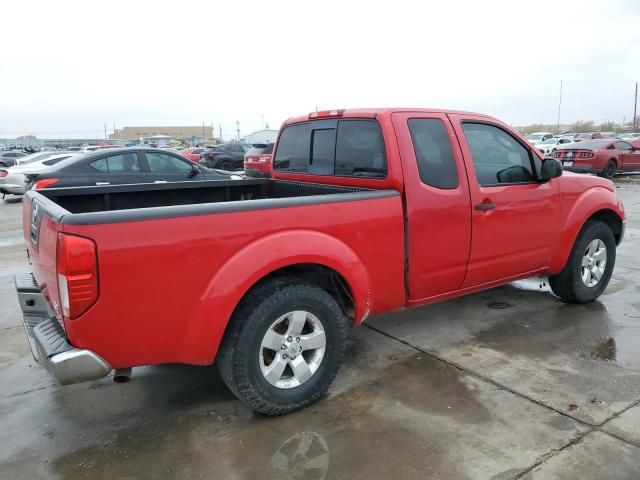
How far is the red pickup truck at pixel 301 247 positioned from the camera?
2.52m

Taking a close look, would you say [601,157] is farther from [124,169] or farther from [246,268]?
[246,268]

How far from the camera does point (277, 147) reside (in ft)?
16.2

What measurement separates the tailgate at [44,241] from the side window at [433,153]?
2365 millimetres

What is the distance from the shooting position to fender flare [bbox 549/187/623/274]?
4676 mm

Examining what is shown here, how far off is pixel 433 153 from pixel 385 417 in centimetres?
190

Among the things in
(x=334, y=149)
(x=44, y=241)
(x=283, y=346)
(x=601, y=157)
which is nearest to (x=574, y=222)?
(x=334, y=149)

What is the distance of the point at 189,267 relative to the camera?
2.64m

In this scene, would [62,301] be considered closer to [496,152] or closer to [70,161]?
[496,152]

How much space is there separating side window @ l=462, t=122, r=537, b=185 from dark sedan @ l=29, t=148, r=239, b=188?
6853 millimetres

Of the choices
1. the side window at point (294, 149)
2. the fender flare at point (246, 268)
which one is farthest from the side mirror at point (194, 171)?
the fender flare at point (246, 268)

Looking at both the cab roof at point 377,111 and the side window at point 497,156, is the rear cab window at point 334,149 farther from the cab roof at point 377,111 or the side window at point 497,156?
the side window at point 497,156

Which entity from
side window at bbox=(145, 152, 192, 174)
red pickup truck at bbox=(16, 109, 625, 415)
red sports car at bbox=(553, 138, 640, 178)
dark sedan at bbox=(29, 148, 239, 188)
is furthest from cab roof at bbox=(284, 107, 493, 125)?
red sports car at bbox=(553, 138, 640, 178)

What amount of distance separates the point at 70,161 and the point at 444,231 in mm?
8936

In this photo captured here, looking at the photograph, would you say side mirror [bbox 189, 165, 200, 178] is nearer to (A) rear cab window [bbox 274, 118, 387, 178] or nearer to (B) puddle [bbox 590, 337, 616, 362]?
(A) rear cab window [bbox 274, 118, 387, 178]
